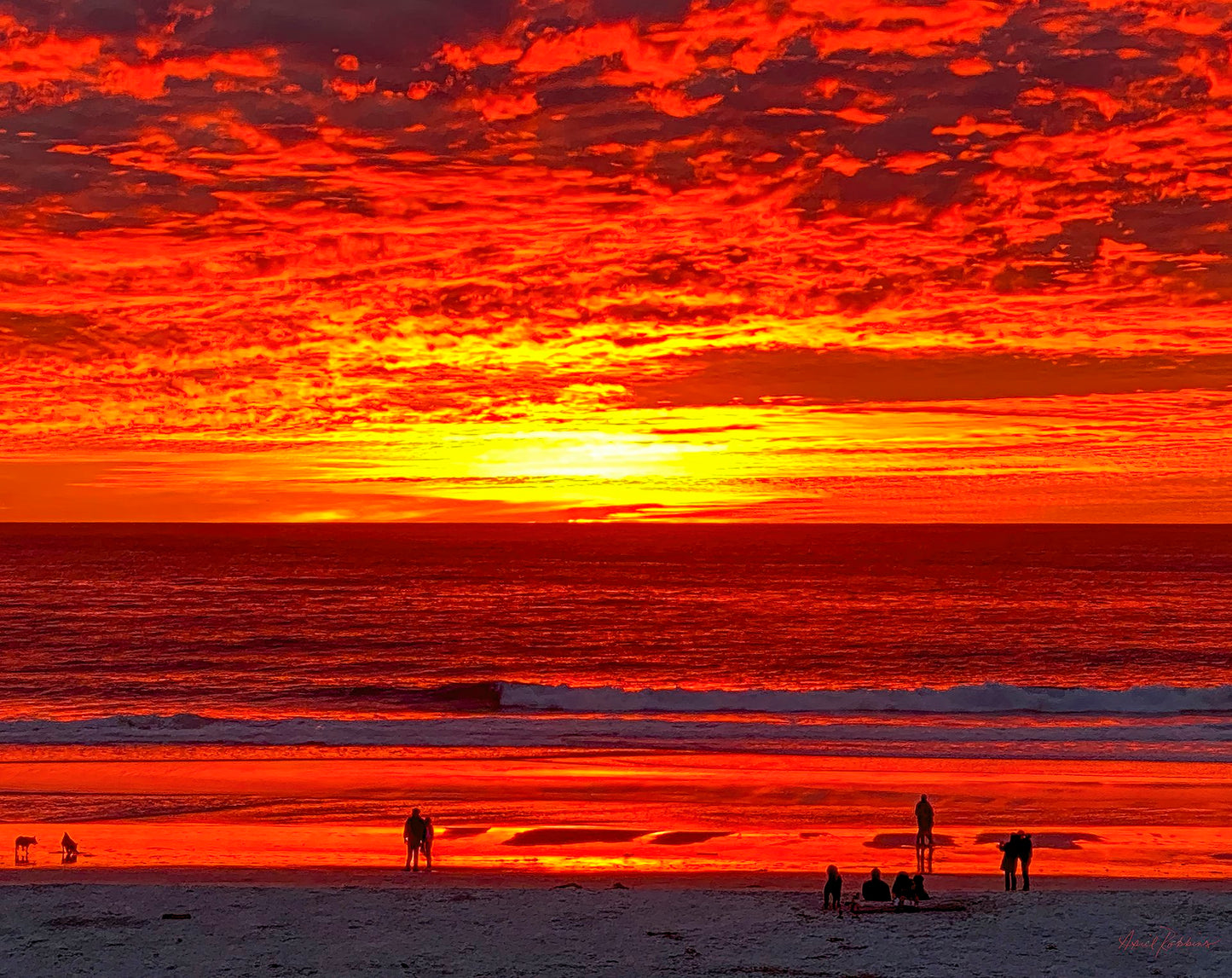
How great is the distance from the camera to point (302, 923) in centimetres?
1838

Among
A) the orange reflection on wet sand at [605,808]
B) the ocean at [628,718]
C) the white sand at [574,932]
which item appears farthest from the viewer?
the ocean at [628,718]

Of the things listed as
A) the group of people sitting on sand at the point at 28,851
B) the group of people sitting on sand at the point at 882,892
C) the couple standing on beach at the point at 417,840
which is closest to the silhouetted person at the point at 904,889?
the group of people sitting on sand at the point at 882,892

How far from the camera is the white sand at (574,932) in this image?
16.6 meters

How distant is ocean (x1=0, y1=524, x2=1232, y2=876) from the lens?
25.5 meters

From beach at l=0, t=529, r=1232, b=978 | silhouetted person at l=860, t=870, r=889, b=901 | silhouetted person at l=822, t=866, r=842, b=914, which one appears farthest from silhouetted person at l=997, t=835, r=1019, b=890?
silhouetted person at l=822, t=866, r=842, b=914

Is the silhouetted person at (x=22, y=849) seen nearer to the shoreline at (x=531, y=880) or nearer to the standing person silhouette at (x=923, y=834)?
the shoreline at (x=531, y=880)

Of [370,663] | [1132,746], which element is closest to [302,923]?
[1132,746]

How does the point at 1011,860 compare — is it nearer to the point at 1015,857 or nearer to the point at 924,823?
the point at 1015,857

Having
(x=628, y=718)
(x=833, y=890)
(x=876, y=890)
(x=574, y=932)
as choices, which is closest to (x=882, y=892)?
(x=876, y=890)

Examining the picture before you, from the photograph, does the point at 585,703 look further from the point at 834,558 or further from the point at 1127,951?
the point at 834,558

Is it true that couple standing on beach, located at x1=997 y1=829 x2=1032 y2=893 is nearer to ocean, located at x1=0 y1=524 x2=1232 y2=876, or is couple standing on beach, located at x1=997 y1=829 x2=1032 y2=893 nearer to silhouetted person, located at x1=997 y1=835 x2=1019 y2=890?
silhouetted person, located at x1=997 y1=835 x2=1019 y2=890

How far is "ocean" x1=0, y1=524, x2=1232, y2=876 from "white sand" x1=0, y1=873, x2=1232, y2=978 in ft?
8.87

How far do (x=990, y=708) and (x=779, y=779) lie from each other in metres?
21.0

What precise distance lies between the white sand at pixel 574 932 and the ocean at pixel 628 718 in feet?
8.87
